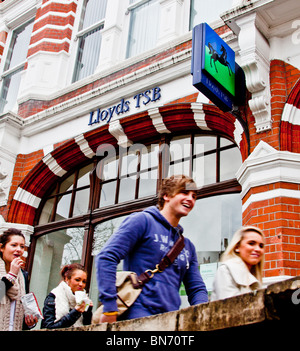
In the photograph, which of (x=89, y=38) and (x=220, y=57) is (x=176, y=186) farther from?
(x=89, y=38)

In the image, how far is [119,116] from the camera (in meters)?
7.30

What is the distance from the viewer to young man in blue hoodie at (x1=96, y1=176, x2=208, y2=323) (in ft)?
7.51

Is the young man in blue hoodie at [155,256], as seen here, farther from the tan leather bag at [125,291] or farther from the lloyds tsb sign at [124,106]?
the lloyds tsb sign at [124,106]

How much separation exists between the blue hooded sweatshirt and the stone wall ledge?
609mm

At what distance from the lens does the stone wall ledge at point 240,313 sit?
136 centimetres

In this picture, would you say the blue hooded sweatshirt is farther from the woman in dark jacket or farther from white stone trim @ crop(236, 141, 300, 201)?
white stone trim @ crop(236, 141, 300, 201)

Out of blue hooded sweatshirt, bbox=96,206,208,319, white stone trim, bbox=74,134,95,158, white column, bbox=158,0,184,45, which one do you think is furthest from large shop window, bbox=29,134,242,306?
blue hooded sweatshirt, bbox=96,206,208,319

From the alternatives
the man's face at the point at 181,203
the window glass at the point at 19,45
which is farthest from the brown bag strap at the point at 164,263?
the window glass at the point at 19,45

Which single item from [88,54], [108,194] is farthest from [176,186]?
[88,54]

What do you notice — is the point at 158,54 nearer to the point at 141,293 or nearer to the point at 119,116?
the point at 119,116

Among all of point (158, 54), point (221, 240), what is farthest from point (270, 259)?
point (158, 54)

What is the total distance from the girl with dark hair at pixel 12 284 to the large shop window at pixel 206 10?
17.3 feet

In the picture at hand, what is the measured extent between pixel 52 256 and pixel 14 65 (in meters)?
5.19
